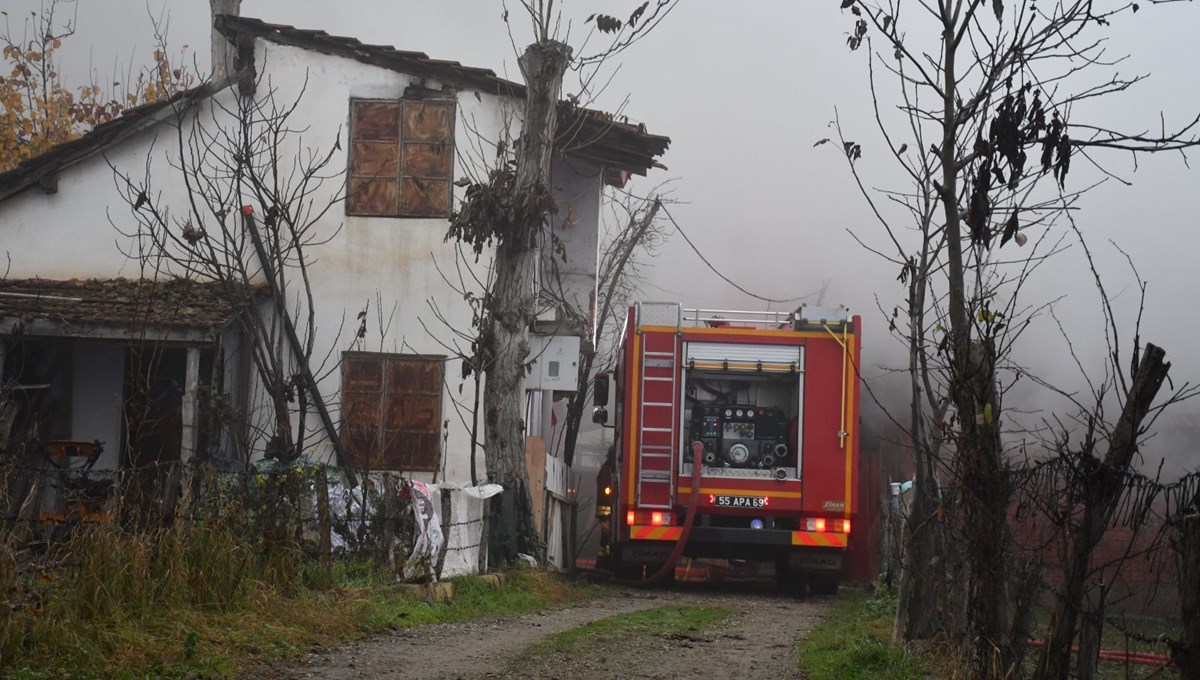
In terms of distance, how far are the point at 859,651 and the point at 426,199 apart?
396 inches

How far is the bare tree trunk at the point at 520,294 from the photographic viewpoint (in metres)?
14.9

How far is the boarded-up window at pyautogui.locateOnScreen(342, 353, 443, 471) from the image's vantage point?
675 inches

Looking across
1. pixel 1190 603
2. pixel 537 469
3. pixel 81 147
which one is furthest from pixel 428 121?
pixel 1190 603

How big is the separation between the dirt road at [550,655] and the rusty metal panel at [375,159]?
6.96 m

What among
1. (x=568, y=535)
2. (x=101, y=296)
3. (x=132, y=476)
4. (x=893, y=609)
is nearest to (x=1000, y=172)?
(x=132, y=476)

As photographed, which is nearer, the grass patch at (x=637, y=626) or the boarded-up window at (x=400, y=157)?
the grass patch at (x=637, y=626)

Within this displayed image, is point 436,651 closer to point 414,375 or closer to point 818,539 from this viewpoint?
point 818,539

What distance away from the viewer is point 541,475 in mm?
18188

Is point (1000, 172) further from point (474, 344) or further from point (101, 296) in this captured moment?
point (101, 296)

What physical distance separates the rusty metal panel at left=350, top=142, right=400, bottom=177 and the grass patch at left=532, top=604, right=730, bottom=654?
6.99 m

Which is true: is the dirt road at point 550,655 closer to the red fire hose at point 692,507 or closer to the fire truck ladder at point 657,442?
the red fire hose at point 692,507

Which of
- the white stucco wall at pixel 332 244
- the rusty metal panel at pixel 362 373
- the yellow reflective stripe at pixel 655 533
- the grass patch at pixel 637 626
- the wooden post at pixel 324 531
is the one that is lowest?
the grass patch at pixel 637 626

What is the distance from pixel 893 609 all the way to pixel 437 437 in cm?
660

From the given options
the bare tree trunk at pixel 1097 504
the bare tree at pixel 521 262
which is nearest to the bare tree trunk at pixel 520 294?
the bare tree at pixel 521 262
